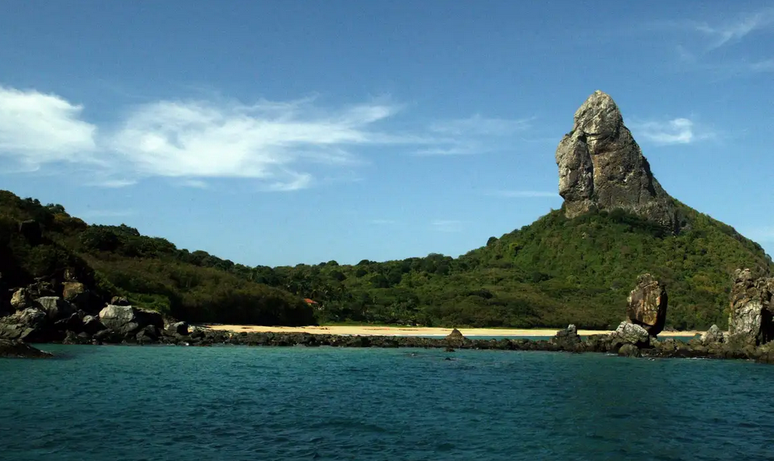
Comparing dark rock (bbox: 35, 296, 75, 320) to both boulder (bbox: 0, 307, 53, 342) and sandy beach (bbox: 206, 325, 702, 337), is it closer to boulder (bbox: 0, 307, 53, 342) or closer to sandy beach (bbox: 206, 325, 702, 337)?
boulder (bbox: 0, 307, 53, 342)

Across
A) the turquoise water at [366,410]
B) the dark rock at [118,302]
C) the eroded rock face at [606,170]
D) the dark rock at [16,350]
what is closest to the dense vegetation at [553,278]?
the eroded rock face at [606,170]

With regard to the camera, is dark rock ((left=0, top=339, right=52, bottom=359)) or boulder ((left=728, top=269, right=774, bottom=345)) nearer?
dark rock ((left=0, top=339, right=52, bottom=359))

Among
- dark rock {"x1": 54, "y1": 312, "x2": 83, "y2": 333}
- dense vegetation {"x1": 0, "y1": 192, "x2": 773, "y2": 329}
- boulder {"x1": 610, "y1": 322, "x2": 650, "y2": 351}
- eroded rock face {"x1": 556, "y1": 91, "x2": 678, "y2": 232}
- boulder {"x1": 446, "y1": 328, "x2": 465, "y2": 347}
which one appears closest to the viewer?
dark rock {"x1": 54, "y1": 312, "x2": 83, "y2": 333}

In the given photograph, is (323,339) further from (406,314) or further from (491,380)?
(406,314)

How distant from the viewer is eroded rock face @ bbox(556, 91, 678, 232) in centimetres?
18012

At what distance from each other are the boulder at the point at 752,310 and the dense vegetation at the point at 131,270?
208 feet

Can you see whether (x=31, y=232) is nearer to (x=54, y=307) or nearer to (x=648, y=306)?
(x=54, y=307)

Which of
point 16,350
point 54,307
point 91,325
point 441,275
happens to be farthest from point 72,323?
point 441,275

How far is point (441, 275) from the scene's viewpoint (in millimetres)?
168250

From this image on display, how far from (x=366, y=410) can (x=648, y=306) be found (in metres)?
51.2

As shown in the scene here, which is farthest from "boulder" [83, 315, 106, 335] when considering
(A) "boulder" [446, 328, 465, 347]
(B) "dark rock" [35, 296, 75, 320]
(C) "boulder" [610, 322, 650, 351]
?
(C) "boulder" [610, 322, 650, 351]

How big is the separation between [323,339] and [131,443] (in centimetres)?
5369

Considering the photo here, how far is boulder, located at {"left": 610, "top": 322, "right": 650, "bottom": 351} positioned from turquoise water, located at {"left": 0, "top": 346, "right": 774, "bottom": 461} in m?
15.6

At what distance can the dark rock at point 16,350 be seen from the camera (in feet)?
145
